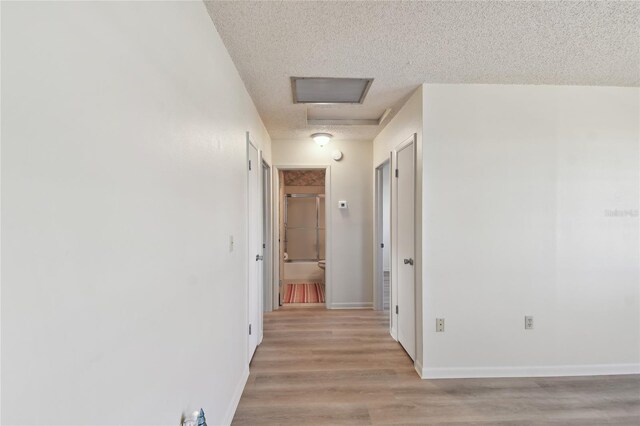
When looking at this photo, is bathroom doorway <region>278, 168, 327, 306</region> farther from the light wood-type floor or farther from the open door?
the light wood-type floor

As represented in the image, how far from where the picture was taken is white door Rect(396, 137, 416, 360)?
2.69 m

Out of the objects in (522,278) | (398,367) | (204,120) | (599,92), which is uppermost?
(599,92)

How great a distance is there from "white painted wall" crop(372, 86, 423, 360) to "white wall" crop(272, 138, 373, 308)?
0.52 m

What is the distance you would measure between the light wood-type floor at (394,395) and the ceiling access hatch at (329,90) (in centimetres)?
244

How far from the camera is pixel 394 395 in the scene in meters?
2.21

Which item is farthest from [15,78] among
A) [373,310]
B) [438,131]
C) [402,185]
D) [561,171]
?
[373,310]

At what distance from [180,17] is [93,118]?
0.76m

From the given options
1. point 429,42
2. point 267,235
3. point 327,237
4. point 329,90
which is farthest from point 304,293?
point 429,42

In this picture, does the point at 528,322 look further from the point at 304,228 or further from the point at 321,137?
the point at 304,228

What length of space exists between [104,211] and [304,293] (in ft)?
15.2

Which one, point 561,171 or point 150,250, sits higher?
point 561,171

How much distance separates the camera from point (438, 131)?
2.46m

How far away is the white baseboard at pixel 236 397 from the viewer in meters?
1.86

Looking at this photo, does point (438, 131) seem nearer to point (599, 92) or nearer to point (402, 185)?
point (402, 185)
